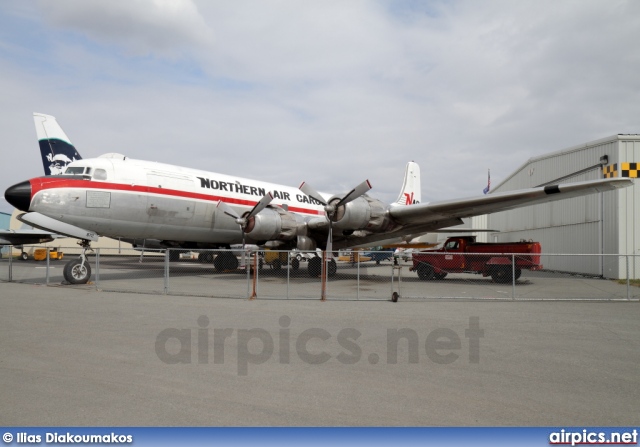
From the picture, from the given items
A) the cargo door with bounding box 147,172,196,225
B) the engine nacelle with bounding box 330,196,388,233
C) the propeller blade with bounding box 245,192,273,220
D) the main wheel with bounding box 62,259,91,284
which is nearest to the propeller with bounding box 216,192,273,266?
the propeller blade with bounding box 245,192,273,220

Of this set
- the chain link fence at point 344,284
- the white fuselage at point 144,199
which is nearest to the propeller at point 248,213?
the white fuselage at point 144,199

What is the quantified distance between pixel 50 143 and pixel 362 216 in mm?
23623

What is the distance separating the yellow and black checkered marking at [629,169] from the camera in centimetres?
2119

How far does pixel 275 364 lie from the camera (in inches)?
231

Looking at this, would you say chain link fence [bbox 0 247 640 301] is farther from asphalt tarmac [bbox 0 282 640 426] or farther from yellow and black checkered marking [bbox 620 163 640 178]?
yellow and black checkered marking [bbox 620 163 640 178]

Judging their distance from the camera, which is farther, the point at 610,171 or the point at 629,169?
the point at 610,171

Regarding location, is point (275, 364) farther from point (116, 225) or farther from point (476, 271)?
point (476, 271)

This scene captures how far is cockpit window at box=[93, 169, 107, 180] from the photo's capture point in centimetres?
1557

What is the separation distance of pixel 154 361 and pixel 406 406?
3.36 m

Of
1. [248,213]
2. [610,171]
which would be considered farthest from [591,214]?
[248,213]

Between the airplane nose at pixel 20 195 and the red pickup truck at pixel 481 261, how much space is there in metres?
13.2

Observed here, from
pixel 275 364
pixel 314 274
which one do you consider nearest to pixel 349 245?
pixel 314 274

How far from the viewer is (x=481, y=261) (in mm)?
18812

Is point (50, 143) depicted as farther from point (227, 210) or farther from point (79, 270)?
point (79, 270)
